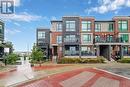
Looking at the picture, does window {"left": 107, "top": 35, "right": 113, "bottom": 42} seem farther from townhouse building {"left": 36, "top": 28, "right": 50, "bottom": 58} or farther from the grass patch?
townhouse building {"left": 36, "top": 28, "right": 50, "bottom": 58}

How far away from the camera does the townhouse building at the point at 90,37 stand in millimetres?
57250

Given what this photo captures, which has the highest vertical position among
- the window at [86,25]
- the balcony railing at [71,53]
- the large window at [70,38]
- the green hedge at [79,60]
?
the window at [86,25]

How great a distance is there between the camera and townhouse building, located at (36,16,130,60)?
5725cm

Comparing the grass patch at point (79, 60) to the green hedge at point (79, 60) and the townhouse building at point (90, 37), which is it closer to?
the green hedge at point (79, 60)

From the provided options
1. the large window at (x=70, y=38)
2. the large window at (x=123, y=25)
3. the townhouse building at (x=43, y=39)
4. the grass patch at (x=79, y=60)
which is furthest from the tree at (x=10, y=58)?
the large window at (x=123, y=25)

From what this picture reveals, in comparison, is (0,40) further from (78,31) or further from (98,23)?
(98,23)

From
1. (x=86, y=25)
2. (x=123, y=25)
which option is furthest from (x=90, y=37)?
(x=123, y=25)

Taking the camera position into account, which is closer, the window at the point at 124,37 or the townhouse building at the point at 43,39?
the window at the point at 124,37

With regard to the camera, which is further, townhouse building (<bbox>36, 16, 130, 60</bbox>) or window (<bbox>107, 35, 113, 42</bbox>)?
window (<bbox>107, 35, 113, 42</bbox>)

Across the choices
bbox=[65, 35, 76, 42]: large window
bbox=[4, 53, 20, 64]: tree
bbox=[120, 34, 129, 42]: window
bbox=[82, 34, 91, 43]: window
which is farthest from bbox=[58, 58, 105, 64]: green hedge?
bbox=[120, 34, 129, 42]: window

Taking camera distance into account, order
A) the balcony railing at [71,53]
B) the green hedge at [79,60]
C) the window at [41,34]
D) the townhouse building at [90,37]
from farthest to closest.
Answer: the window at [41,34]
the townhouse building at [90,37]
the balcony railing at [71,53]
the green hedge at [79,60]

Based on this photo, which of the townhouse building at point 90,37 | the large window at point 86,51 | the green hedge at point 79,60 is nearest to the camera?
the green hedge at point 79,60

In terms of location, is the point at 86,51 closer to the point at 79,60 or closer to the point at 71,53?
the point at 71,53

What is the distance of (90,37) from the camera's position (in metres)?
60.6
